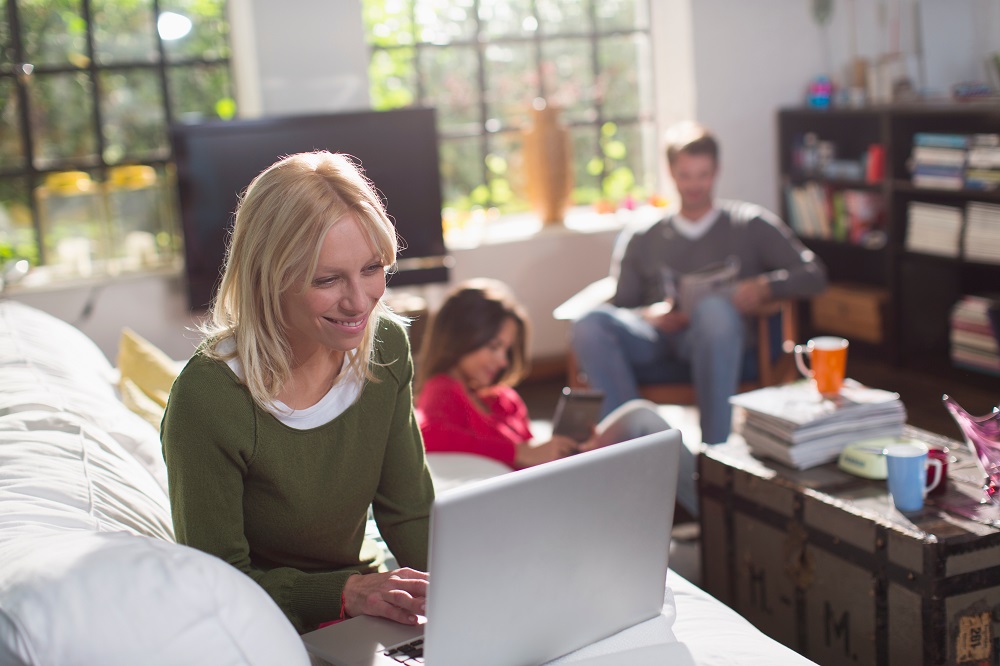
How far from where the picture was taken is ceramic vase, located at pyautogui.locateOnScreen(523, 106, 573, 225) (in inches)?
194

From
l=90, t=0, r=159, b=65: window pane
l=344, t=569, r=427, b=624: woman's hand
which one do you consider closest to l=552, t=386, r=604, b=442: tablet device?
l=344, t=569, r=427, b=624: woman's hand

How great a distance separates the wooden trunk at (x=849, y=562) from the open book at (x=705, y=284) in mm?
1164

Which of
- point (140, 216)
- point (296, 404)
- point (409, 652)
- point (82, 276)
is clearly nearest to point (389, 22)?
point (140, 216)

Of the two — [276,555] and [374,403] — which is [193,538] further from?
[374,403]

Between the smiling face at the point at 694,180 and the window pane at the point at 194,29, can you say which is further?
the window pane at the point at 194,29

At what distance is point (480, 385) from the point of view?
2676mm

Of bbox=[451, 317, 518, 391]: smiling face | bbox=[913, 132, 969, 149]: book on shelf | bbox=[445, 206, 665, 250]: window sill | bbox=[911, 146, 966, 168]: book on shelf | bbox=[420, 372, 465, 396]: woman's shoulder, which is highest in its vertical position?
bbox=[913, 132, 969, 149]: book on shelf

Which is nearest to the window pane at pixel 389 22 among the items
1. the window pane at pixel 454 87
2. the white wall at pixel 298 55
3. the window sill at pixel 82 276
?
the window pane at pixel 454 87

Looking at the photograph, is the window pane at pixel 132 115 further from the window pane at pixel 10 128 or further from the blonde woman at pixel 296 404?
the blonde woman at pixel 296 404

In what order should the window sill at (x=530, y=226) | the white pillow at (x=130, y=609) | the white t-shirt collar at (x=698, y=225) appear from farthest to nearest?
the window sill at (x=530, y=226)
the white t-shirt collar at (x=698, y=225)
the white pillow at (x=130, y=609)

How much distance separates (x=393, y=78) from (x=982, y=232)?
259 centimetres

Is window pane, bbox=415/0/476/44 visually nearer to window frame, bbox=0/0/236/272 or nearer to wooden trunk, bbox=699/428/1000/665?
window frame, bbox=0/0/236/272

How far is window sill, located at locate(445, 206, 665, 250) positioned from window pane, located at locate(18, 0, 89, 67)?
170 centimetres

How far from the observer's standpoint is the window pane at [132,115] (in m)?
4.53
